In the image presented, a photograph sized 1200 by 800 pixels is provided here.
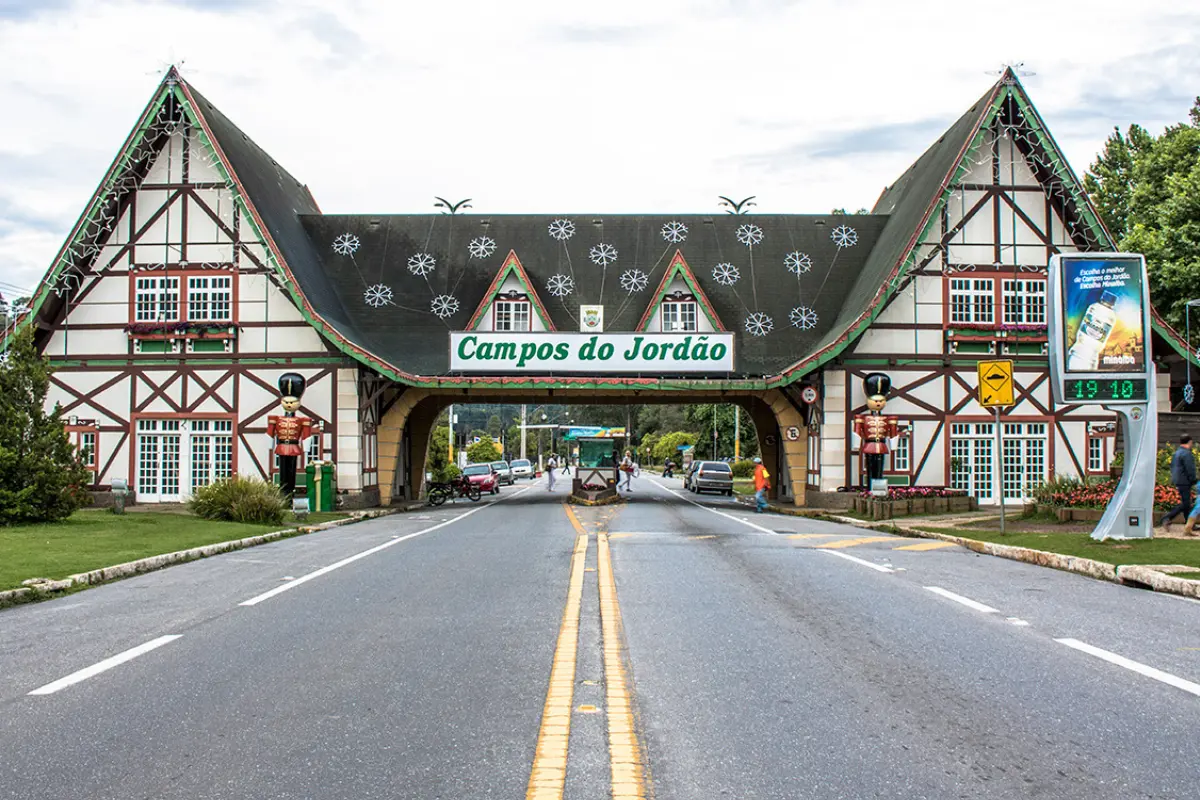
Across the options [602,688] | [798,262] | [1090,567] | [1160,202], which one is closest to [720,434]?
[1160,202]

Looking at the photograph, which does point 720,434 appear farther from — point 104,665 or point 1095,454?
point 104,665

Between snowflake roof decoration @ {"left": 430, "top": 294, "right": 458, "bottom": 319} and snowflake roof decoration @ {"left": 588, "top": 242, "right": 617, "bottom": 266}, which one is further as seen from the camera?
snowflake roof decoration @ {"left": 588, "top": 242, "right": 617, "bottom": 266}

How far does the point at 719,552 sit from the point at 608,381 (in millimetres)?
16864

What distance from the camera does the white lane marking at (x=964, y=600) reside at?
424 inches

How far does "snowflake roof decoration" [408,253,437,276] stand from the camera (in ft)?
126

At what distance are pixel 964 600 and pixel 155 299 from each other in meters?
27.6

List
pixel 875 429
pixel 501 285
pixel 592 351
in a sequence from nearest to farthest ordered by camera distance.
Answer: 1. pixel 875 429
2. pixel 592 351
3. pixel 501 285

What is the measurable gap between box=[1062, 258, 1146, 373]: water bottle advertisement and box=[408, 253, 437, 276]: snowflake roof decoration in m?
25.2

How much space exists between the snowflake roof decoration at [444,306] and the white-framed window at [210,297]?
7051 millimetres

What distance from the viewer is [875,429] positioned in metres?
30.3

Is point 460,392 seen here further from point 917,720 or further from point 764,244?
point 917,720

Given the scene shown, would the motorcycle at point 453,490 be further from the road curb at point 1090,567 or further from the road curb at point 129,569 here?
the road curb at point 1090,567

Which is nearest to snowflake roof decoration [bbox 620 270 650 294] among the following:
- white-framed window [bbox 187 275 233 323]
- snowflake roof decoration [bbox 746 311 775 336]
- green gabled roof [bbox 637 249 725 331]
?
green gabled roof [bbox 637 249 725 331]

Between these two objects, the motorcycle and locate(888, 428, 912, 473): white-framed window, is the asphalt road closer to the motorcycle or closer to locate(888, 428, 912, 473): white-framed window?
locate(888, 428, 912, 473): white-framed window
